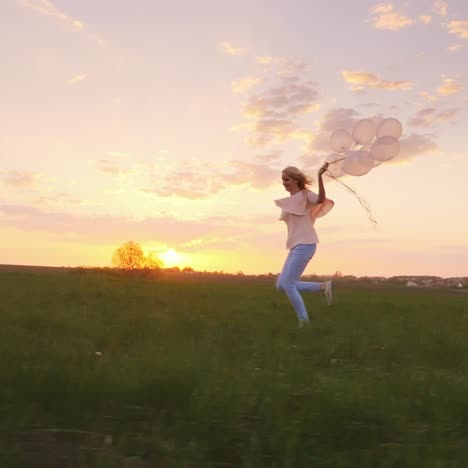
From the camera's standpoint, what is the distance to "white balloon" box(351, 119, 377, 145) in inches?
354

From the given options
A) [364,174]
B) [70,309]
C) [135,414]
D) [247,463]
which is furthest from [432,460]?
[70,309]

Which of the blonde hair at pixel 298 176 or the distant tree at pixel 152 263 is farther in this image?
the distant tree at pixel 152 263

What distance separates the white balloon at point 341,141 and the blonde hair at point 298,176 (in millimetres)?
677

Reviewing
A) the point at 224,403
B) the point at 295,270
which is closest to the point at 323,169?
the point at 295,270

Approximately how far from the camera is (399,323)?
10586 millimetres

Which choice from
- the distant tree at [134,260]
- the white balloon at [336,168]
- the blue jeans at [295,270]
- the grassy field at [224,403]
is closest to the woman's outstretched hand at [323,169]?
the white balloon at [336,168]

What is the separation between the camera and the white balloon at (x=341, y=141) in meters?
9.34

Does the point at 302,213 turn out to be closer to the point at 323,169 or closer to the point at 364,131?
the point at 323,169

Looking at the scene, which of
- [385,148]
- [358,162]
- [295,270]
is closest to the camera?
[385,148]

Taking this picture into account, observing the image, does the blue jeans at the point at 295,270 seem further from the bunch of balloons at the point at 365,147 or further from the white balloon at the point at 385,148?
the white balloon at the point at 385,148

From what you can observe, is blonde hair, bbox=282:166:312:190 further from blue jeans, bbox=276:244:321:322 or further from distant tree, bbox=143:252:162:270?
distant tree, bbox=143:252:162:270

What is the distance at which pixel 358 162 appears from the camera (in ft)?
29.2

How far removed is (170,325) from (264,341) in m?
1.83

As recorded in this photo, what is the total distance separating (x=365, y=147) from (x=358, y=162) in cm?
39
